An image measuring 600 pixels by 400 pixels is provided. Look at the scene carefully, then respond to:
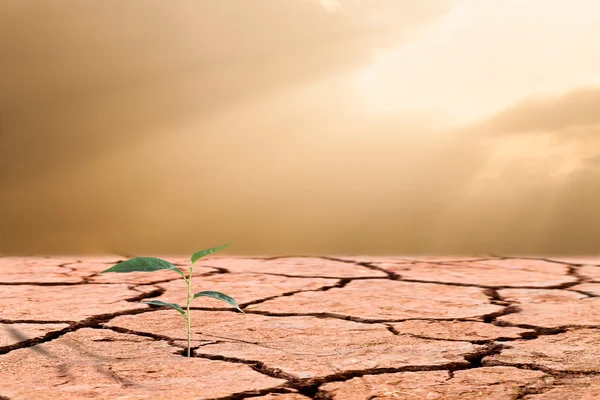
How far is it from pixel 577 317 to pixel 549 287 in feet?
2.14

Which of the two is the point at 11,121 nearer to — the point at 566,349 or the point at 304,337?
the point at 304,337

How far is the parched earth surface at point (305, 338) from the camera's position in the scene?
1.17m

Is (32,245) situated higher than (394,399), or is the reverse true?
(32,245)

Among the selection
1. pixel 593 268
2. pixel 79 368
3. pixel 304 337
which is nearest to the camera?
pixel 79 368

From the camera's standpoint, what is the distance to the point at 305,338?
5.11ft

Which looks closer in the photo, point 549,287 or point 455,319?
point 455,319

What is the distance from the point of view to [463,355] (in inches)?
54.9

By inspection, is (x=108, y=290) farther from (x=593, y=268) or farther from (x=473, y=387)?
(x=593, y=268)

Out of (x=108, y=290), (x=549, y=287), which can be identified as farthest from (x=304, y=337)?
(x=549, y=287)

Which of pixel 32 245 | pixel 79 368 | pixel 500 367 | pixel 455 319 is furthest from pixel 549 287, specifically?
pixel 32 245

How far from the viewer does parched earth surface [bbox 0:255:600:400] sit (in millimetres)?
1173

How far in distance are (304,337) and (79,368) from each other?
0.47 meters

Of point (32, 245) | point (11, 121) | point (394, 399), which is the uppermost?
point (11, 121)

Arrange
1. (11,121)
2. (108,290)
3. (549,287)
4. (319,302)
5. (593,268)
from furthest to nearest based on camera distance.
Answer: (11,121) < (593,268) < (549,287) < (108,290) < (319,302)
